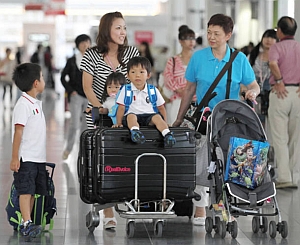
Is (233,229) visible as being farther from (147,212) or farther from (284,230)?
(147,212)

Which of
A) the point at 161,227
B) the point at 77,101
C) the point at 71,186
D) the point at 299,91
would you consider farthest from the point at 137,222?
the point at 77,101

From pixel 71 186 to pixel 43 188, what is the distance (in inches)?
112

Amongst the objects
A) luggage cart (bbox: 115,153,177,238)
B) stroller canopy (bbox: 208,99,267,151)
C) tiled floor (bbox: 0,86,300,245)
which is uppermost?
stroller canopy (bbox: 208,99,267,151)

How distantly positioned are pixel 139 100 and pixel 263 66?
456 centimetres

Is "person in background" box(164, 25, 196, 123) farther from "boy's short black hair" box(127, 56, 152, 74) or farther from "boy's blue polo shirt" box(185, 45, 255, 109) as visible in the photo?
"boy's short black hair" box(127, 56, 152, 74)

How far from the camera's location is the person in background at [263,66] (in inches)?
401

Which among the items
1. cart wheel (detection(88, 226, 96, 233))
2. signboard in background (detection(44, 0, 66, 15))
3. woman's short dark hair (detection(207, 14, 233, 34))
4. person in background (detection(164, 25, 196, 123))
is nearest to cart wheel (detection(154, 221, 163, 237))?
cart wheel (detection(88, 226, 96, 233))

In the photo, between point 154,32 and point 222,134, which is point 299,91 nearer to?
point 222,134

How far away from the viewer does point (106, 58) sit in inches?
273

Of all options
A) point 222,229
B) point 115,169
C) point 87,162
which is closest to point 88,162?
point 87,162

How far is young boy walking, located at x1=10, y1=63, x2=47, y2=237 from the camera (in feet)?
20.8

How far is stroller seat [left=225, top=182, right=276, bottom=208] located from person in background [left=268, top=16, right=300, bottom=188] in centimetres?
295

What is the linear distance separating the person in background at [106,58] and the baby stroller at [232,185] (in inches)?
34.1

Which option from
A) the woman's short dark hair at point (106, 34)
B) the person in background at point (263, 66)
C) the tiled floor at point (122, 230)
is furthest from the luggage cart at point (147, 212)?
the person in background at point (263, 66)
